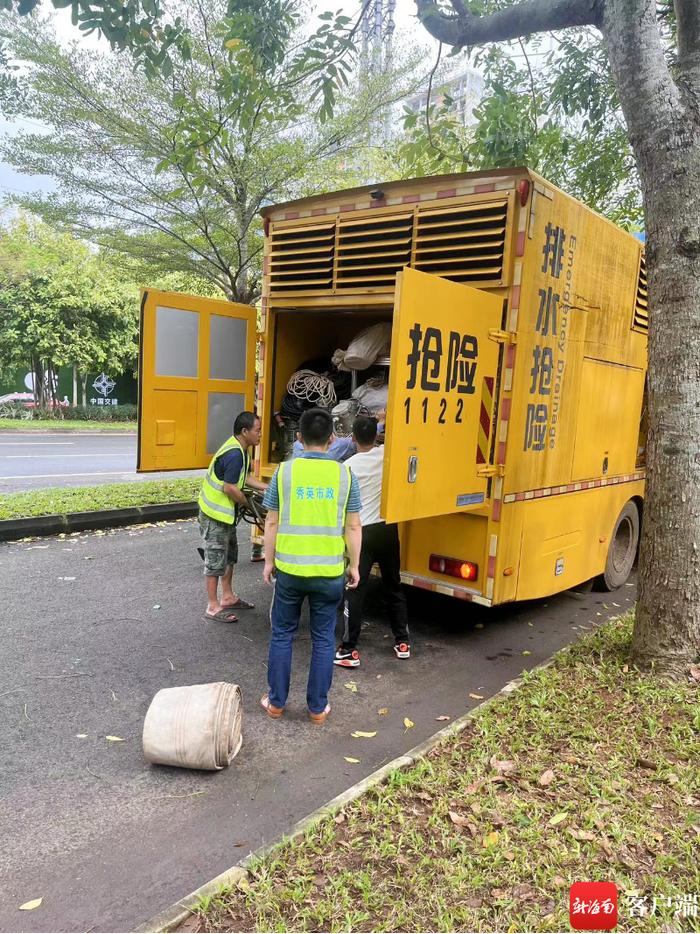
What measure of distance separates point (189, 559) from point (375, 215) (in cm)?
383

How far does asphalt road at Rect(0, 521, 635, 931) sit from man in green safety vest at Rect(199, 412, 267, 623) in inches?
15.0

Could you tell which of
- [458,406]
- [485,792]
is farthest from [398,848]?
[458,406]

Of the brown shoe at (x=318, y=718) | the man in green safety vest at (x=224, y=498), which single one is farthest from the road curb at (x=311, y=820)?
the man in green safety vest at (x=224, y=498)

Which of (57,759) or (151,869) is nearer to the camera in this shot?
(151,869)

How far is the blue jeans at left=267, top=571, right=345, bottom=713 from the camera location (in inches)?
147

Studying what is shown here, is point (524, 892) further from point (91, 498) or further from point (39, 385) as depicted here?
point (39, 385)

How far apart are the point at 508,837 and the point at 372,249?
3783mm

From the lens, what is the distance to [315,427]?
373cm

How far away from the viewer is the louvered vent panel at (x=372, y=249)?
486 centimetres

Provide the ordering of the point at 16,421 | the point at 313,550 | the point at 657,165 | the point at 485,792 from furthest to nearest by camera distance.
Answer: the point at 16,421 → the point at 657,165 → the point at 313,550 → the point at 485,792

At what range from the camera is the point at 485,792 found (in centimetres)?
312

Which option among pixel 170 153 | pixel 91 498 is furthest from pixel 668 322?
pixel 170 153

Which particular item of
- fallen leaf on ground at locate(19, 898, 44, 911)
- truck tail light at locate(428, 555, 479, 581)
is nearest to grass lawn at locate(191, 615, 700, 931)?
fallen leaf on ground at locate(19, 898, 44, 911)

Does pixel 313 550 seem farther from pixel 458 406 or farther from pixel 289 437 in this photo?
pixel 289 437
